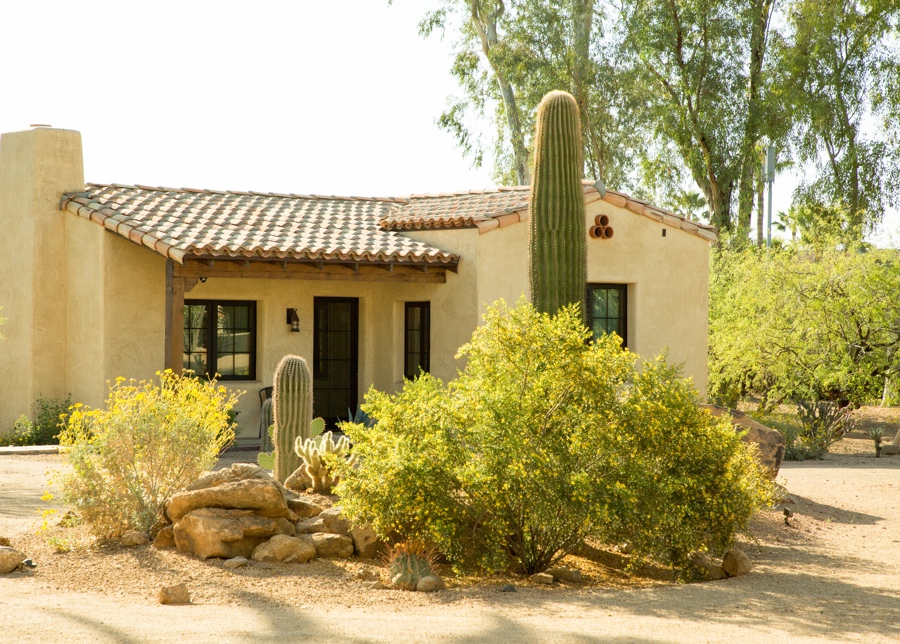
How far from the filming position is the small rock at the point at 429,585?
6767 mm

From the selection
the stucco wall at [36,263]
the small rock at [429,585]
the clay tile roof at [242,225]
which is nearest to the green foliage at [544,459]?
the small rock at [429,585]

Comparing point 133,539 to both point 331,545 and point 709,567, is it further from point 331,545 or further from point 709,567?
point 709,567

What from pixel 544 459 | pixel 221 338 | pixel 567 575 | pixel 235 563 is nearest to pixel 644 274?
pixel 221 338

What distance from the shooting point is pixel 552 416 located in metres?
7.19

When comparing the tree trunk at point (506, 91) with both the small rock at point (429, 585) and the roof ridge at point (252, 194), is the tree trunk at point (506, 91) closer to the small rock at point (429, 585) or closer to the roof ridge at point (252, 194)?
the roof ridge at point (252, 194)

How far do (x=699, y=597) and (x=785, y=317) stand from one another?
40.7 feet

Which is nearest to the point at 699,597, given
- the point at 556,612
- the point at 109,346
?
the point at 556,612

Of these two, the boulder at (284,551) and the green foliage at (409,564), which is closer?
the green foliage at (409,564)

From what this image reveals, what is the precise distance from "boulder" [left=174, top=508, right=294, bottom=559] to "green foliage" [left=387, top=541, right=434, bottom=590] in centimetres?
108

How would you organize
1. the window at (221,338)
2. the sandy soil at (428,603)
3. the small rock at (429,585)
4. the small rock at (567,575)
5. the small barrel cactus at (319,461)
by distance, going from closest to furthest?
the sandy soil at (428,603), the small rock at (429,585), the small rock at (567,575), the small barrel cactus at (319,461), the window at (221,338)

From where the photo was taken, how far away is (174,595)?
20.4ft

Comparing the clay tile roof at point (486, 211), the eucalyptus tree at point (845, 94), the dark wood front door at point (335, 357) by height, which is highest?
the eucalyptus tree at point (845, 94)

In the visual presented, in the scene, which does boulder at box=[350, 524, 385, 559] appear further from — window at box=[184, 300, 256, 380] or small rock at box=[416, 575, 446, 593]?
window at box=[184, 300, 256, 380]

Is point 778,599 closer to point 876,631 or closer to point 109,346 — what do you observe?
point 876,631
